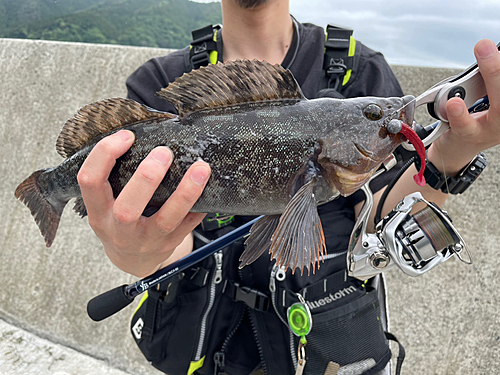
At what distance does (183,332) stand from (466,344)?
2.00 metres

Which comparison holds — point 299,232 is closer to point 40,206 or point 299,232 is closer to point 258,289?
point 258,289

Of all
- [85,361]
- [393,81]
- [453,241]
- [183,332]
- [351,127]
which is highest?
[351,127]

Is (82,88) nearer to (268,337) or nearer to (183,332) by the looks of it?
(183,332)

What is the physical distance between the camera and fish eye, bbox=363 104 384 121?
968 mm

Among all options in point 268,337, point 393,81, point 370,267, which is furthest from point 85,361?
point 393,81

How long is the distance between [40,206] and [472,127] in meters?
1.43

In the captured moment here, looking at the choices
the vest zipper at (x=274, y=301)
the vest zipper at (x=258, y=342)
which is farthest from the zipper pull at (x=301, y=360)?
the vest zipper at (x=258, y=342)

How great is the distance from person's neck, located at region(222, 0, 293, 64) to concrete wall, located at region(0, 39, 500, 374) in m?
1.20

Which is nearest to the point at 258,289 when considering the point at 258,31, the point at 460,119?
the point at 460,119

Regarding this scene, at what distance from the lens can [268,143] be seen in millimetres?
973

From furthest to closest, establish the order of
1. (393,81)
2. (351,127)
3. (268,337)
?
(393,81) → (268,337) → (351,127)

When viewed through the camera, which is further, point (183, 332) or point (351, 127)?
point (183, 332)

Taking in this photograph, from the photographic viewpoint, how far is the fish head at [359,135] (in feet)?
3.17

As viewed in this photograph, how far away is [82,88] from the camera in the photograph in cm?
302
